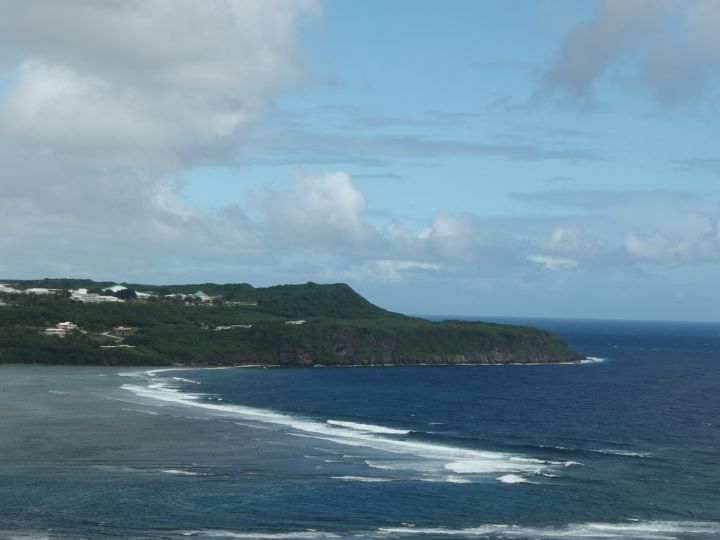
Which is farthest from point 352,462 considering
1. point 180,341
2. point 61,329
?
point 61,329

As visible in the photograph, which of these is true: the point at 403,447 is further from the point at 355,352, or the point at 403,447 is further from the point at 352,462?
the point at 355,352

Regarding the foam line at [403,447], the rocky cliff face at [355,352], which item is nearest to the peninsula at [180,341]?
the rocky cliff face at [355,352]

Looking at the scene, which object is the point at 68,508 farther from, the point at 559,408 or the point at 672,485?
the point at 559,408

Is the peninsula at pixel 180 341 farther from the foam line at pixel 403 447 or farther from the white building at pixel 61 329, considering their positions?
the foam line at pixel 403 447


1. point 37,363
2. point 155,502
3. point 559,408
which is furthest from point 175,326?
point 155,502

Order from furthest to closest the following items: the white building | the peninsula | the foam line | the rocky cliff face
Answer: the rocky cliff face < the white building < the peninsula < the foam line

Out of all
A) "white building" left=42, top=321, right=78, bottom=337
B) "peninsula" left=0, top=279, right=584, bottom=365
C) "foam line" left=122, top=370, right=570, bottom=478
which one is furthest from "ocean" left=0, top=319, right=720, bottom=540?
"white building" left=42, top=321, right=78, bottom=337

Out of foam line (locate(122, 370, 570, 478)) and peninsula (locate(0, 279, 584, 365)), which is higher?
peninsula (locate(0, 279, 584, 365))

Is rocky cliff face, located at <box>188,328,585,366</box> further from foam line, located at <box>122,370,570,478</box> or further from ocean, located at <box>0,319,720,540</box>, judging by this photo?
foam line, located at <box>122,370,570,478</box>
